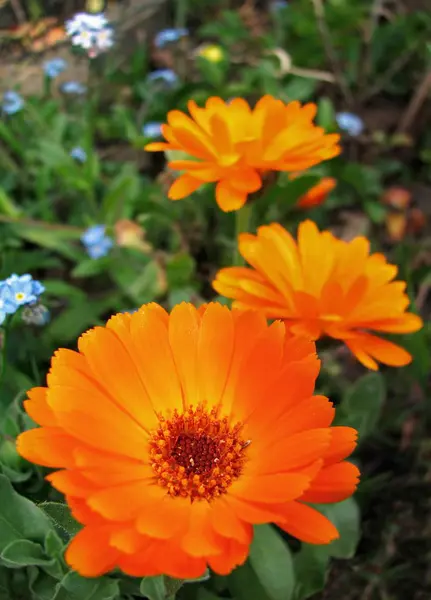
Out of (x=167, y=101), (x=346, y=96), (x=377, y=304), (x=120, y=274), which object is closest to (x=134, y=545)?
(x=377, y=304)

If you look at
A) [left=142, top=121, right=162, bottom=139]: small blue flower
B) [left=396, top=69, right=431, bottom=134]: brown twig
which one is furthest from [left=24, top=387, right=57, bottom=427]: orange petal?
[left=396, top=69, right=431, bottom=134]: brown twig

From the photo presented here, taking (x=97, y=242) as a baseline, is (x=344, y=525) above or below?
below

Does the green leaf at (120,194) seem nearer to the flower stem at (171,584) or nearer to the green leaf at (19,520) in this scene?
the green leaf at (19,520)

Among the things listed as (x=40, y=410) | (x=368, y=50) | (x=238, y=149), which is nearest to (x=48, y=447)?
(x=40, y=410)

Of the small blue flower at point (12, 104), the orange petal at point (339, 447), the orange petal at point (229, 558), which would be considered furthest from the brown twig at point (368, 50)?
the orange petal at point (229, 558)

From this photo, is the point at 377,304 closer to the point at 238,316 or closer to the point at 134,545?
the point at 238,316

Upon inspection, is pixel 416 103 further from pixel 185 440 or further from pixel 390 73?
pixel 185 440
